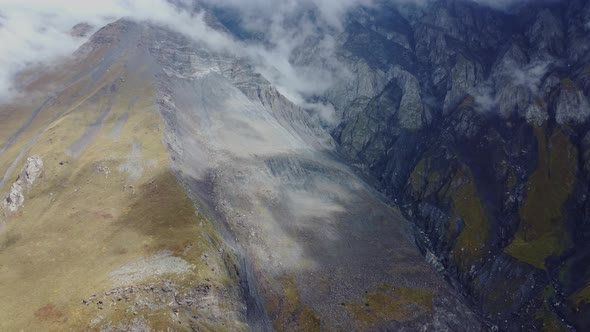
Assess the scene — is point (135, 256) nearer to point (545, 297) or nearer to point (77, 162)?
point (77, 162)

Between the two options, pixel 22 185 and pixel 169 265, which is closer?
pixel 169 265

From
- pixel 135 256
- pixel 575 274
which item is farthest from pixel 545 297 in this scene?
pixel 135 256

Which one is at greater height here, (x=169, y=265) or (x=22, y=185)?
(x=169, y=265)

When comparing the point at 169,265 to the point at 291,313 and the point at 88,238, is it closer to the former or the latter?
the point at 88,238

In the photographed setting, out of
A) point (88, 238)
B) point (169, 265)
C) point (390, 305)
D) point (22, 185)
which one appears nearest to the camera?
point (169, 265)

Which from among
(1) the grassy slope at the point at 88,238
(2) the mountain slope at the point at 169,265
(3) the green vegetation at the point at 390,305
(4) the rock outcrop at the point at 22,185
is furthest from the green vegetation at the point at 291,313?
(4) the rock outcrop at the point at 22,185

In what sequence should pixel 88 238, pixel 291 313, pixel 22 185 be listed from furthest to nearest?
pixel 22 185
pixel 291 313
pixel 88 238

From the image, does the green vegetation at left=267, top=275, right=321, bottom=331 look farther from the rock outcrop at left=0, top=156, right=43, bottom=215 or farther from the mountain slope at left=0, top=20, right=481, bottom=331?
the rock outcrop at left=0, top=156, right=43, bottom=215

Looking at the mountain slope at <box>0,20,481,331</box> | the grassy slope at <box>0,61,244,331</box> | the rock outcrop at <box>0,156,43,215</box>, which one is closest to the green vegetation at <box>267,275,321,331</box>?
the mountain slope at <box>0,20,481,331</box>

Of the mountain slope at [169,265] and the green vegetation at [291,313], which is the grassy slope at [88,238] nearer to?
the mountain slope at [169,265]

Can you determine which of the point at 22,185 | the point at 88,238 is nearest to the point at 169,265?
the point at 88,238
